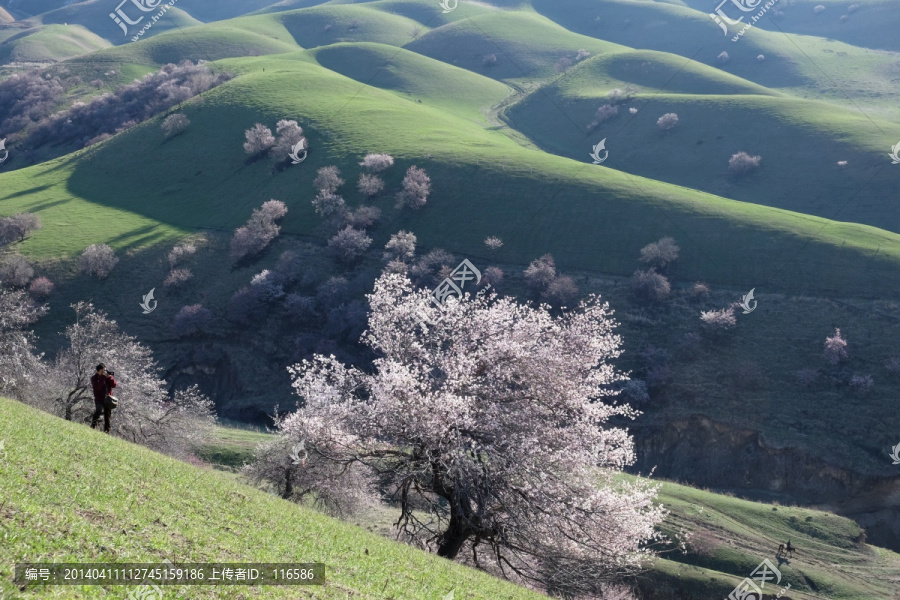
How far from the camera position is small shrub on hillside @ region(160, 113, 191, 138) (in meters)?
111

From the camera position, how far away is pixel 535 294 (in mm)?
68750

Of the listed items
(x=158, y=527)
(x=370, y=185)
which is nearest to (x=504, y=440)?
(x=158, y=527)

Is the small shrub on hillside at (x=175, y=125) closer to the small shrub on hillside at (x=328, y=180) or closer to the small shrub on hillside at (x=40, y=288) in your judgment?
the small shrub on hillside at (x=328, y=180)

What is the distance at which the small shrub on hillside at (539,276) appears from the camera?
68938 mm

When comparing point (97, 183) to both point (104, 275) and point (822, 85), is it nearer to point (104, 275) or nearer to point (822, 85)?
point (104, 275)

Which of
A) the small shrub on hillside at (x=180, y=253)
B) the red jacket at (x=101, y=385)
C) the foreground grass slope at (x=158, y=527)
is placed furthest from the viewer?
the small shrub on hillside at (x=180, y=253)

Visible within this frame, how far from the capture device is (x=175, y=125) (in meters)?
111

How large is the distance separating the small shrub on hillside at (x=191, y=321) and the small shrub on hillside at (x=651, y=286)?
152 ft

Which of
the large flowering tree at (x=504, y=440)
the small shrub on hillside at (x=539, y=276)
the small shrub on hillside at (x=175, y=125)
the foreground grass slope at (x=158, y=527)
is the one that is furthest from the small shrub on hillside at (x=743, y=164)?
the foreground grass slope at (x=158, y=527)

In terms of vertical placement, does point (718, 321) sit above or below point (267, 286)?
above

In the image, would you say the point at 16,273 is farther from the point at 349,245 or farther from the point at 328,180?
the point at 328,180

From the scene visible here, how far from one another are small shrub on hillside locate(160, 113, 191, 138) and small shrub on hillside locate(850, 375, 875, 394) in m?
105

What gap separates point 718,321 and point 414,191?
41.0 m

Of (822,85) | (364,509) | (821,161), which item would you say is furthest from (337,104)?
(822,85)
